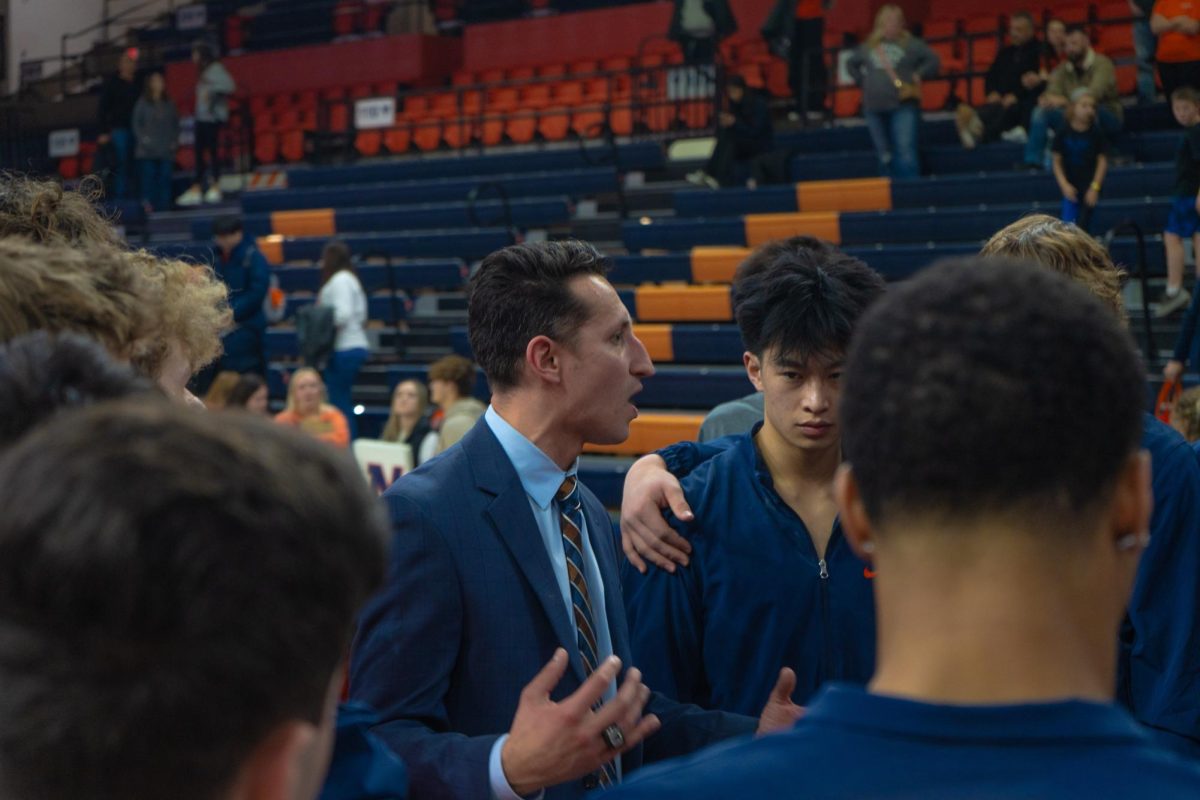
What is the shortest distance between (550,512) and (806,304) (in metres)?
0.68

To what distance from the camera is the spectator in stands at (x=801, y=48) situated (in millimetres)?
13086

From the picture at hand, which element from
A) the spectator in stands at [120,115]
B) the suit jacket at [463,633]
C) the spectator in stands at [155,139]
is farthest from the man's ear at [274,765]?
the spectator in stands at [120,115]

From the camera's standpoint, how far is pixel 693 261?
38.8ft

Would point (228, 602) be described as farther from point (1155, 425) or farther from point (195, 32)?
point (195, 32)

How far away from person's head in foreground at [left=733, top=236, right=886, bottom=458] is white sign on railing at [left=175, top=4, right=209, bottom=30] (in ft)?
68.5

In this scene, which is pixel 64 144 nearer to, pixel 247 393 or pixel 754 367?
pixel 247 393

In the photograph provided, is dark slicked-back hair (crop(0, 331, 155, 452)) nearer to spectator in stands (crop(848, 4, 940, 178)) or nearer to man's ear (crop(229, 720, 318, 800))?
man's ear (crop(229, 720, 318, 800))

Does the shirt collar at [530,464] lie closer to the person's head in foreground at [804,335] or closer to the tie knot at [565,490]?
the tie knot at [565,490]

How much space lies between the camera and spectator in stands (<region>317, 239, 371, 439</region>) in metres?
10.8

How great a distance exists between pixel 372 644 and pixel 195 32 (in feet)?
70.5

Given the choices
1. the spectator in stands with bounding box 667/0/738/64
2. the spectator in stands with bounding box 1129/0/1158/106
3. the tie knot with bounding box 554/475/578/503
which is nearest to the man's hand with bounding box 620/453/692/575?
the tie knot with bounding box 554/475/578/503

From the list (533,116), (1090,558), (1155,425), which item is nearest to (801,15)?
(533,116)

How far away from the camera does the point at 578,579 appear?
8.18ft

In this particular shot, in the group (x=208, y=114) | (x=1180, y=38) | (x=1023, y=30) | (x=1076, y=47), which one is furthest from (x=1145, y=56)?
(x=208, y=114)
